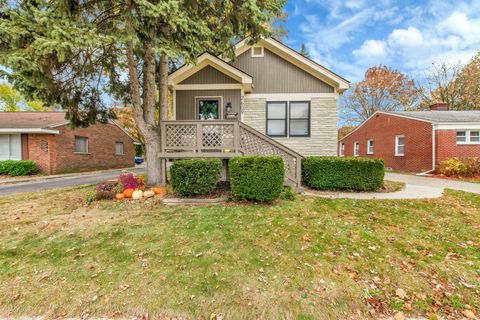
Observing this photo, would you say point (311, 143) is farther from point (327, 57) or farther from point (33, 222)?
point (327, 57)

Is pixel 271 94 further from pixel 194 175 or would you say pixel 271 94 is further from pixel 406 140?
pixel 406 140

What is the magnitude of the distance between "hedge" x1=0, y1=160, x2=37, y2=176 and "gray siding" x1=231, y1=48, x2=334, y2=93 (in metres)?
15.2

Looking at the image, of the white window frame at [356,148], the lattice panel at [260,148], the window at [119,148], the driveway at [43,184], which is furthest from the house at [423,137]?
the window at [119,148]

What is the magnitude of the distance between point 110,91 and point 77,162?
1048 centimetres

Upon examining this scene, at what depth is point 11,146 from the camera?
14.8 meters

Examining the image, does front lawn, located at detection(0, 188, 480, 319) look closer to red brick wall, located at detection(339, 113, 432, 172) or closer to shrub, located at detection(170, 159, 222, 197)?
shrub, located at detection(170, 159, 222, 197)

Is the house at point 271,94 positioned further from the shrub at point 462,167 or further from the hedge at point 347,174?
the shrub at point 462,167

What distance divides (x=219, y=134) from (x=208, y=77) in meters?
3.72

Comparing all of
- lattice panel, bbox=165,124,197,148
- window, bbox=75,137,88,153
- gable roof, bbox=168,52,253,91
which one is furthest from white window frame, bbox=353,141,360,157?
window, bbox=75,137,88,153

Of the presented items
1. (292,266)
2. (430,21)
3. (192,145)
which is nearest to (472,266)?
(292,266)

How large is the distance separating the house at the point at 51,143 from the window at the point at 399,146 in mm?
23448

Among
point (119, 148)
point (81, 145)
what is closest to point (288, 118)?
point (81, 145)

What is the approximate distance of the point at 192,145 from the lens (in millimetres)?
7297

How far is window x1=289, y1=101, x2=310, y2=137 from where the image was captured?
32.8 feet
